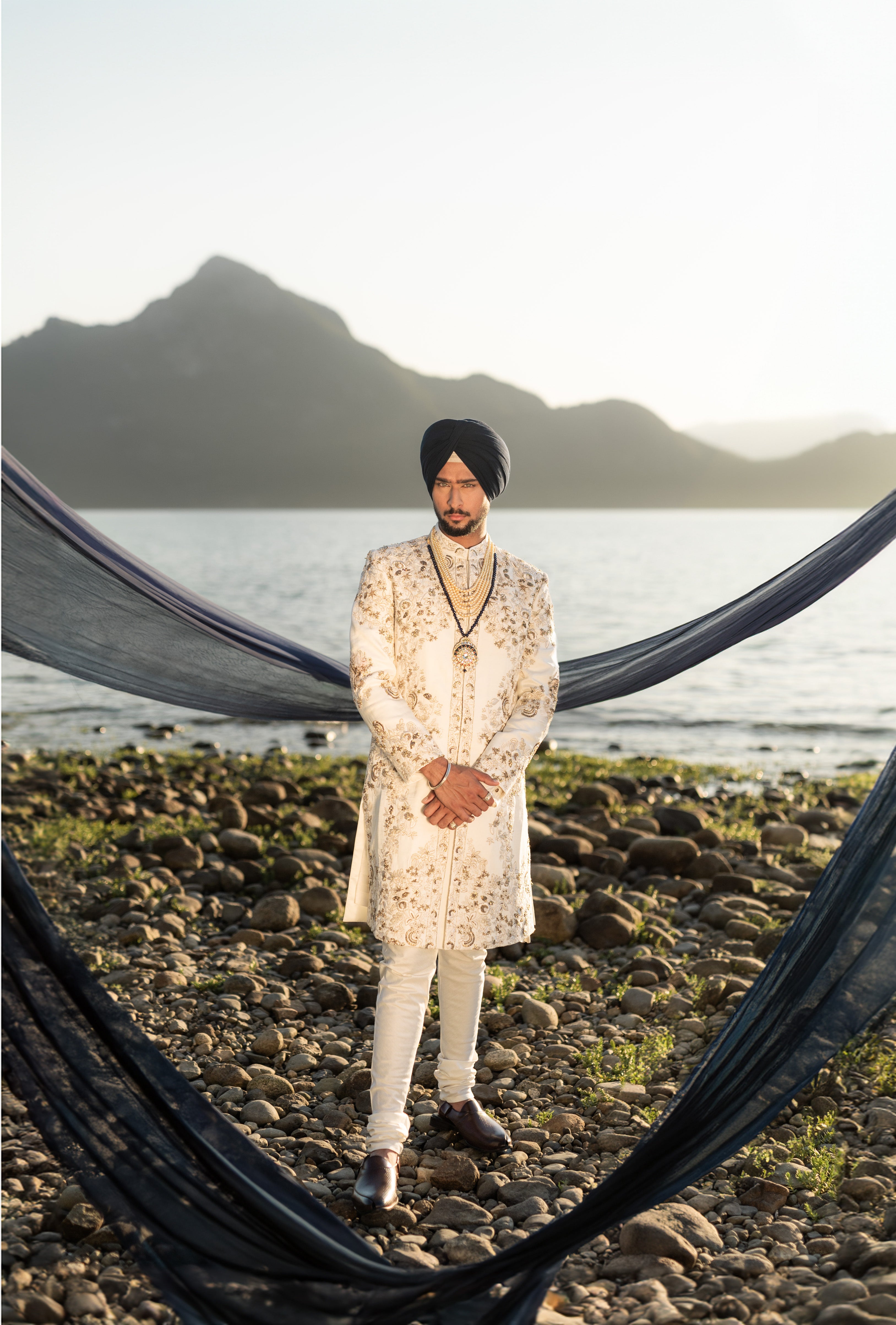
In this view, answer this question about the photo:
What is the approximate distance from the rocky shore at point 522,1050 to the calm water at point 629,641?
20.6ft

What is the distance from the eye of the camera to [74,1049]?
104 inches

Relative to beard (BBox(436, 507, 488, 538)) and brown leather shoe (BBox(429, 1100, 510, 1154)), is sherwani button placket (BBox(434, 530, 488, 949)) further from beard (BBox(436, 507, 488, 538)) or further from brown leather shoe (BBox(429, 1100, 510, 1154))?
brown leather shoe (BBox(429, 1100, 510, 1154))

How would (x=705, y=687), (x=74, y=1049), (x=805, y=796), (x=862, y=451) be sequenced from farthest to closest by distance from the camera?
(x=862, y=451), (x=705, y=687), (x=805, y=796), (x=74, y=1049)

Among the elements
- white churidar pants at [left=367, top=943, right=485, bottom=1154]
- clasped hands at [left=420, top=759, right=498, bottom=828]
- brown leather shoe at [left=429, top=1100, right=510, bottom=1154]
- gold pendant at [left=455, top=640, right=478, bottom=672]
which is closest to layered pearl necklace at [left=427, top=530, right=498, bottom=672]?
gold pendant at [left=455, top=640, right=478, bottom=672]

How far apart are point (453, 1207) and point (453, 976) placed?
1.91 ft

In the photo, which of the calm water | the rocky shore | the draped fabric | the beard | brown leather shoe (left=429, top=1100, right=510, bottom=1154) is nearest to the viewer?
the rocky shore

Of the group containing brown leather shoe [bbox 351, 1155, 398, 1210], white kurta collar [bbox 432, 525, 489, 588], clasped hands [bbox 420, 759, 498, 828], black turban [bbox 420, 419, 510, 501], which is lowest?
brown leather shoe [bbox 351, 1155, 398, 1210]

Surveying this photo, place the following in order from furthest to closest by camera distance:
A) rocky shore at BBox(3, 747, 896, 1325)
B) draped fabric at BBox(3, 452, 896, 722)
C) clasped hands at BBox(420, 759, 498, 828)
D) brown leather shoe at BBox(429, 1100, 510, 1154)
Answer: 1. brown leather shoe at BBox(429, 1100, 510, 1154)
2. draped fabric at BBox(3, 452, 896, 722)
3. clasped hands at BBox(420, 759, 498, 828)
4. rocky shore at BBox(3, 747, 896, 1325)

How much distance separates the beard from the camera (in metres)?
2.90

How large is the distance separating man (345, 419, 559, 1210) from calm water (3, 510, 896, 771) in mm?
9879

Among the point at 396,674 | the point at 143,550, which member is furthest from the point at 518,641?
the point at 143,550

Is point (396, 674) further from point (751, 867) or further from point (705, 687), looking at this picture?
point (705, 687)

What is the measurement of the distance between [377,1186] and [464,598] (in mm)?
1544

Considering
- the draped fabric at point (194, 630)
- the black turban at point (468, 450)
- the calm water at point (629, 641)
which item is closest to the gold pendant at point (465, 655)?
the black turban at point (468, 450)
